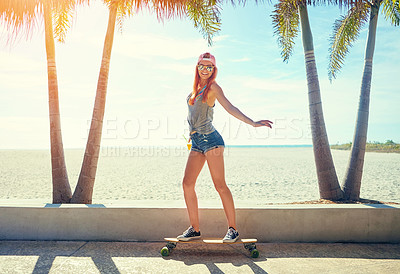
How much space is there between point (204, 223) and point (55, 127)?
427cm

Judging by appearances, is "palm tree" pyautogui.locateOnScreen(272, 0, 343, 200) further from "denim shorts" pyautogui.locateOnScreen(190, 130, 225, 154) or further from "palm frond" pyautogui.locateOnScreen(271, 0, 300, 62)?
"denim shorts" pyautogui.locateOnScreen(190, 130, 225, 154)

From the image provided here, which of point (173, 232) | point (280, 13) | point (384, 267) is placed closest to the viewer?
point (384, 267)

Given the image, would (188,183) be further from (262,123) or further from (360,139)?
(360,139)

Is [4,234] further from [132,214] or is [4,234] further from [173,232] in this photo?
[173,232]

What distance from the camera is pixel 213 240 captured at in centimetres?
436

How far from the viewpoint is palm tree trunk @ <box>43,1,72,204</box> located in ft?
24.4

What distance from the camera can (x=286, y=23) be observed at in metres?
9.47

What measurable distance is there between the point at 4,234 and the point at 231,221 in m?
3.10

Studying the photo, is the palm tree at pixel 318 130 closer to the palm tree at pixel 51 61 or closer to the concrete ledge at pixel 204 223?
the concrete ledge at pixel 204 223

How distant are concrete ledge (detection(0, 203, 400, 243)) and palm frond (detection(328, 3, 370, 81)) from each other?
6258 millimetres

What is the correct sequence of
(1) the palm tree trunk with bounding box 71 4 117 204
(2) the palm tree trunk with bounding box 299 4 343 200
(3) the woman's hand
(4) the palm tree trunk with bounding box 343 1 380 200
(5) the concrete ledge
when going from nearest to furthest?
(3) the woman's hand < (5) the concrete ledge < (1) the palm tree trunk with bounding box 71 4 117 204 < (2) the palm tree trunk with bounding box 299 4 343 200 < (4) the palm tree trunk with bounding box 343 1 380 200

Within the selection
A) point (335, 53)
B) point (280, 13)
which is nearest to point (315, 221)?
point (280, 13)

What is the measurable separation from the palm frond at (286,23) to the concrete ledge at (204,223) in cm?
554

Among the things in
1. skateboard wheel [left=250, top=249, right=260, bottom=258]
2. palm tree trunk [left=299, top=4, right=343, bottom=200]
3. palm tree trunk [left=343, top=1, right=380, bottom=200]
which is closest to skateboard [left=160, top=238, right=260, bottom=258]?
skateboard wheel [left=250, top=249, right=260, bottom=258]
